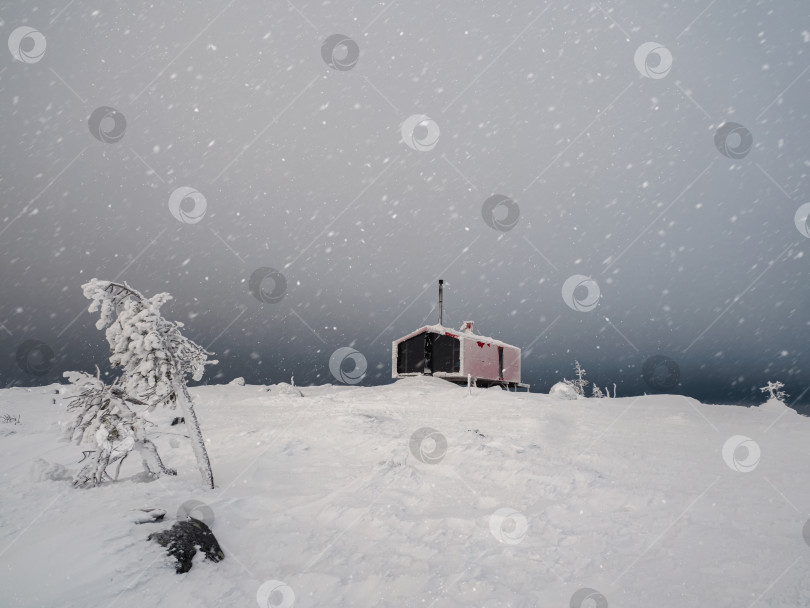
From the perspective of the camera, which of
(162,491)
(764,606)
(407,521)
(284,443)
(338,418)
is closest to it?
(764,606)

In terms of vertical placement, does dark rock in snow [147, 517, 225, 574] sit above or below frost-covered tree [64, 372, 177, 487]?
below

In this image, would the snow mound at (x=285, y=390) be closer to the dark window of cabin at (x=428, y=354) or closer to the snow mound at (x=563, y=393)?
the dark window of cabin at (x=428, y=354)

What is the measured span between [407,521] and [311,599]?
2602mm

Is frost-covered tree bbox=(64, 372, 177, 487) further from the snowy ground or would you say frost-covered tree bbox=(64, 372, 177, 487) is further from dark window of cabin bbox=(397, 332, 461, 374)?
dark window of cabin bbox=(397, 332, 461, 374)

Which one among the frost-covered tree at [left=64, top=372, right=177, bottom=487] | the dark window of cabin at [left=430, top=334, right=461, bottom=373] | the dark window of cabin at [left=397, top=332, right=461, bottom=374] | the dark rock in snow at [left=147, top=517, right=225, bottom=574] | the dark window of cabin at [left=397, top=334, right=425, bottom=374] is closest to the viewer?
the dark rock in snow at [left=147, top=517, right=225, bottom=574]

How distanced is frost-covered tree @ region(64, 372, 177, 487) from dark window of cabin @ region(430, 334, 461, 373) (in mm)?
22827

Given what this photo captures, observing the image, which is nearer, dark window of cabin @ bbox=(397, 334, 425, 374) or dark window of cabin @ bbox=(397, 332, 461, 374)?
dark window of cabin @ bbox=(397, 332, 461, 374)

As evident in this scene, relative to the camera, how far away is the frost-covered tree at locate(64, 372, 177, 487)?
29.1 ft

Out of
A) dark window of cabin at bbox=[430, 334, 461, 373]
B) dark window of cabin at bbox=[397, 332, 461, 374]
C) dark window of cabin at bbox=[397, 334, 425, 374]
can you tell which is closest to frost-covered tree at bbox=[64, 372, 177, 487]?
dark window of cabin at bbox=[430, 334, 461, 373]

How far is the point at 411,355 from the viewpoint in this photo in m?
Result: 33.5

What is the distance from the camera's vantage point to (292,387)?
25750 mm

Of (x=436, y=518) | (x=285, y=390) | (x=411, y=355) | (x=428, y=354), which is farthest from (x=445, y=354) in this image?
(x=436, y=518)

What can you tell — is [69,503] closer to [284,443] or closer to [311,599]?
[311,599]

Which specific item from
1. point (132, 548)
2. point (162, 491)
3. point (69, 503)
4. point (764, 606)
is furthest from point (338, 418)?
point (764, 606)
